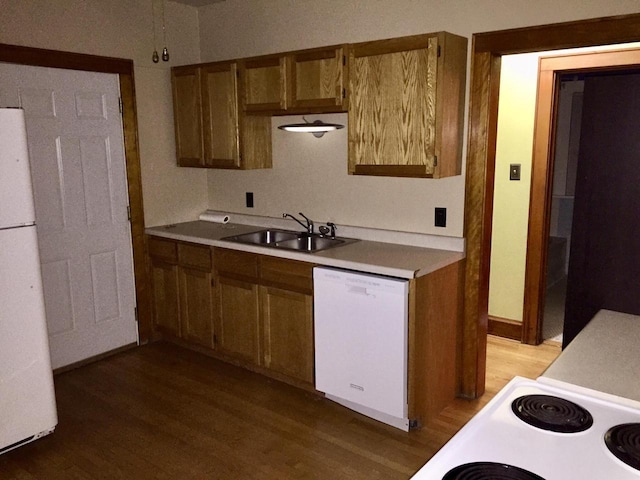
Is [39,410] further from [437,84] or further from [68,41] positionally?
[437,84]

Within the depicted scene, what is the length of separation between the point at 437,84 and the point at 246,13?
6.15ft

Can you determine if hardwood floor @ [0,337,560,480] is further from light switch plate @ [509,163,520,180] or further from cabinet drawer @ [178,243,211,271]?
light switch plate @ [509,163,520,180]

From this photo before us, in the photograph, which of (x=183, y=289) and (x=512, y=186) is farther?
(x=512, y=186)

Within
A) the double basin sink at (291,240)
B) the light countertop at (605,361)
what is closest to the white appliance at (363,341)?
the double basin sink at (291,240)

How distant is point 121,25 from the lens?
378 cm

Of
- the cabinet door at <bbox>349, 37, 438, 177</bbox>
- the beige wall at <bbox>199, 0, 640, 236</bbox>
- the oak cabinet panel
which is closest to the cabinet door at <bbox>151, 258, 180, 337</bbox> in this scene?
the oak cabinet panel

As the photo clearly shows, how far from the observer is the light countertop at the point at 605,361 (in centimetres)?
134

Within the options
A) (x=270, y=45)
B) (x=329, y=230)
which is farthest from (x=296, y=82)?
(x=329, y=230)

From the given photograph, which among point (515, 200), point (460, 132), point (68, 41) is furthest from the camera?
point (515, 200)

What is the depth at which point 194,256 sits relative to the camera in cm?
381

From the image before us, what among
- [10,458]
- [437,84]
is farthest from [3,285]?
[437,84]

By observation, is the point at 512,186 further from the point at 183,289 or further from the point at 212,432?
the point at 212,432

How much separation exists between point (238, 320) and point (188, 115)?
5.34 feet

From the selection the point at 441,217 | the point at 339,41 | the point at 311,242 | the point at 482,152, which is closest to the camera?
the point at 482,152
